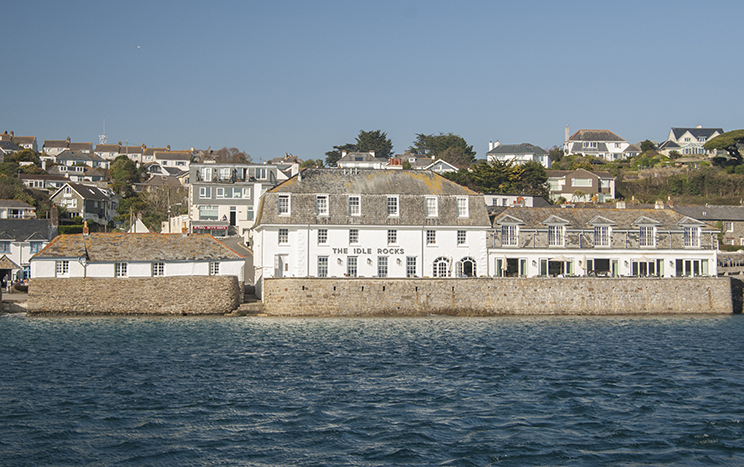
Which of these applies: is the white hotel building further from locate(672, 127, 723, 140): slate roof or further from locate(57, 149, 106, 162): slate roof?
locate(672, 127, 723, 140): slate roof

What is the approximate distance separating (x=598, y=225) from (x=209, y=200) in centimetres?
4625

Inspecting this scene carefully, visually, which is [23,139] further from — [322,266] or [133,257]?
[322,266]

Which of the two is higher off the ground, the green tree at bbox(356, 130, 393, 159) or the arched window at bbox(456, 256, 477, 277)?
the green tree at bbox(356, 130, 393, 159)

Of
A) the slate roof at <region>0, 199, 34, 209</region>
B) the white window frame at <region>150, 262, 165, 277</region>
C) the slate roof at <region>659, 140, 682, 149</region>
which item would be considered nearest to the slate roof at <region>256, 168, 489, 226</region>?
the white window frame at <region>150, 262, 165, 277</region>

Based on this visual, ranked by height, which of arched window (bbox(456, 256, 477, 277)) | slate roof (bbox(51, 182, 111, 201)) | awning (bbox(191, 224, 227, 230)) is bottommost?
arched window (bbox(456, 256, 477, 277))

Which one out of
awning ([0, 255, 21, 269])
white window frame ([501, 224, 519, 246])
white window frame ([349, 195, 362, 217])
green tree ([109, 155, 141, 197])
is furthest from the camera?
green tree ([109, 155, 141, 197])

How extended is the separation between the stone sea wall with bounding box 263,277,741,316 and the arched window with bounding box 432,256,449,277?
122 inches

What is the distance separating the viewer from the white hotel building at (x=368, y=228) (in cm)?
4997

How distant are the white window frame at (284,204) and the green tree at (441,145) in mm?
86346

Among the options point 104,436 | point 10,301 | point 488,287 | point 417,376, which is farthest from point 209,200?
point 104,436

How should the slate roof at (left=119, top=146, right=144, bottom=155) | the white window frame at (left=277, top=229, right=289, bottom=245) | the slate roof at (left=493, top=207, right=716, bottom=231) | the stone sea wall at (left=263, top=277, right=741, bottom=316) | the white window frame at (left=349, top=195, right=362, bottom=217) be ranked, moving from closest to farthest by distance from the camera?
the stone sea wall at (left=263, top=277, right=741, bottom=316)
the white window frame at (left=277, top=229, right=289, bottom=245)
the white window frame at (left=349, top=195, right=362, bottom=217)
the slate roof at (left=493, top=207, right=716, bottom=231)
the slate roof at (left=119, top=146, right=144, bottom=155)

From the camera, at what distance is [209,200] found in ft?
269

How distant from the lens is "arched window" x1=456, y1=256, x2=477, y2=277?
51844mm

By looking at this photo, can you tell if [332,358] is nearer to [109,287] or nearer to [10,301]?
[109,287]
